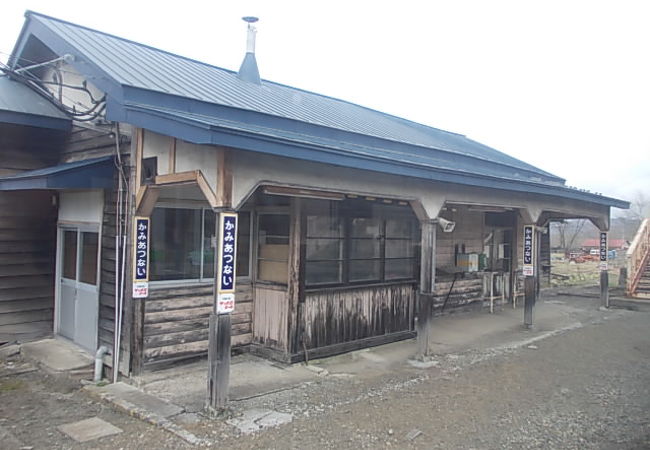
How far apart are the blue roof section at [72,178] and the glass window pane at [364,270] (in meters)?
3.63

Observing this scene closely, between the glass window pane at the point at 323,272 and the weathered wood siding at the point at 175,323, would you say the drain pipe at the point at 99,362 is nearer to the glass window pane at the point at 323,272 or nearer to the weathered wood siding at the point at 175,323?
the weathered wood siding at the point at 175,323

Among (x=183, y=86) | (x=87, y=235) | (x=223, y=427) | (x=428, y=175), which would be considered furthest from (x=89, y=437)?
(x=428, y=175)

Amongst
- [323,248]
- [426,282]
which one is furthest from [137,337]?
[426,282]

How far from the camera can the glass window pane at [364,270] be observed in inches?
316

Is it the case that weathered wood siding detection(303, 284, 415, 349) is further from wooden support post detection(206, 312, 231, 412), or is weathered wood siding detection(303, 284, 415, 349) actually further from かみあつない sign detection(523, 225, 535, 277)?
かみあつない sign detection(523, 225, 535, 277)

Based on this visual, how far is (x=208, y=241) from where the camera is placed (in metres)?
7.04

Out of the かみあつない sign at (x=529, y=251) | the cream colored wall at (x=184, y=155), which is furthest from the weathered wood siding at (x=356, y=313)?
the cream colored wall at (x=184, y=155)

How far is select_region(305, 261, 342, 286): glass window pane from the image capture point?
24.4ft

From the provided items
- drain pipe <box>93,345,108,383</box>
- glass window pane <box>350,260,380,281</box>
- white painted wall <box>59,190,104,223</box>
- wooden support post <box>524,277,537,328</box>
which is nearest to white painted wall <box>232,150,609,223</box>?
wooden support post <box>524,277,537,328</box>

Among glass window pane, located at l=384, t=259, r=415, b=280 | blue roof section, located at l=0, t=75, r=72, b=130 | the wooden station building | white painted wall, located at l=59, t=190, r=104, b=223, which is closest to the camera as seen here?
the wooden station building

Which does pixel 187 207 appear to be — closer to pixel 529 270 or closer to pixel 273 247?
pixel 273 247

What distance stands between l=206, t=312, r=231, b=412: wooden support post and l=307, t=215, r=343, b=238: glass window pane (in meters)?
2.54

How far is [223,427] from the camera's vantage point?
190 inches

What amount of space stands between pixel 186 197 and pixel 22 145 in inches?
115
